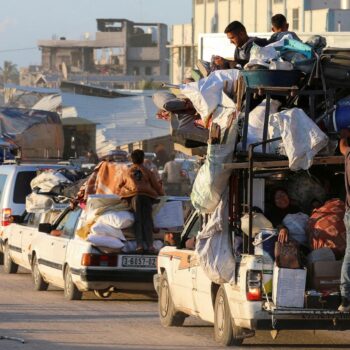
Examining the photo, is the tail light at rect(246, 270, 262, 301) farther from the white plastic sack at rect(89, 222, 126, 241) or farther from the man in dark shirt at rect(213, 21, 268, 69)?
the white plastic sack at rect(89, 222, 126, 241)

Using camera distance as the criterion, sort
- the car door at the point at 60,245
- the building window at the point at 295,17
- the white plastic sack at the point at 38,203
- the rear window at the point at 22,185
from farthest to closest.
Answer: the building window at the point at 295,17 → the rear window at the point at 22,185 → the white plastic sack at the point at 38,203 → the car door at the point at 60,245

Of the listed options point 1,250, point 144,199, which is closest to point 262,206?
point 144,199

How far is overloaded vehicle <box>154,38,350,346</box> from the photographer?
466 inches

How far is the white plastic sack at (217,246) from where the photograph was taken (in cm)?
1248

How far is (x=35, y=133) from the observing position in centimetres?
3766

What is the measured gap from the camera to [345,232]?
12.4 meters

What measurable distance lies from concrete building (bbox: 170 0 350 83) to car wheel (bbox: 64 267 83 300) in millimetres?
48250

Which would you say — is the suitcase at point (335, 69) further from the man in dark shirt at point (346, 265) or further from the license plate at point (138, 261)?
the license plate at point (138, 261)

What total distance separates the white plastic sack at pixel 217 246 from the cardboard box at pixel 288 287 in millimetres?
806

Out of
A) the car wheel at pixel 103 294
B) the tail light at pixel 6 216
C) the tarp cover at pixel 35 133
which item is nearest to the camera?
the car wheel at pixel 103 294

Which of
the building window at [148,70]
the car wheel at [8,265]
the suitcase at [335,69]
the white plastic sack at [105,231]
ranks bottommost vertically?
the building window at [148,70]

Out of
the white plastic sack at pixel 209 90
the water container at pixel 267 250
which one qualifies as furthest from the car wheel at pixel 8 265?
the water container at pixel 267 250

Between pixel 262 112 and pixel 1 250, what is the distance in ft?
38.1

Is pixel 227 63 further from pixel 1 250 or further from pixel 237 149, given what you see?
pixel 1 250
